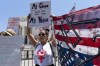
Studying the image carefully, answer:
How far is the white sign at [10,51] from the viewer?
6613 millimetres

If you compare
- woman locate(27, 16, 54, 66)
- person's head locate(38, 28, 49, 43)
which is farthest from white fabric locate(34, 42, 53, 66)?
person's head locate(38, 28, 49, 43)

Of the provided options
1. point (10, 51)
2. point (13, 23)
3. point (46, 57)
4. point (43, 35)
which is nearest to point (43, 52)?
point (46, 57)

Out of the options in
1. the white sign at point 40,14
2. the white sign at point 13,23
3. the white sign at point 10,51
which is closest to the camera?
the white sign at point 10,51

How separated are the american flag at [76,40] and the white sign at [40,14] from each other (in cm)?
28

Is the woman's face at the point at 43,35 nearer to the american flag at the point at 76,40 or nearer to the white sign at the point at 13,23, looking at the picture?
the american flag at the point at 76,40

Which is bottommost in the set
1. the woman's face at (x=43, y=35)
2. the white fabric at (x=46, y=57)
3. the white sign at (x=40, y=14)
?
the white fabric at (x=46, y=57)

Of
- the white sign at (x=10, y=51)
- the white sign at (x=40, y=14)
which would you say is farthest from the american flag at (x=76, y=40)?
the white sign at (x=10, y=51)

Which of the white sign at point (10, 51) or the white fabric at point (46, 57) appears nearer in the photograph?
the white fabric at point (46, 57)

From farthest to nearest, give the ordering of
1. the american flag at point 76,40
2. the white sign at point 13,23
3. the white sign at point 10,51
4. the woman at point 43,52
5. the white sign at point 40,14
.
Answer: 1. the white sign at point 13,23
2. the white sign at point 40,14
3. the white sign at point 10,51
4. the woman at point 43,52
5. the american flag at point 76,40

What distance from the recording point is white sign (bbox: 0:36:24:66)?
6.61 meters

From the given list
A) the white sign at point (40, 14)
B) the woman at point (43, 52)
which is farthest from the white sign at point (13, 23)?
the woman at point (43, 52)

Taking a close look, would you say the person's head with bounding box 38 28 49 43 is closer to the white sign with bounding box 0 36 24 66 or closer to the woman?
the woman

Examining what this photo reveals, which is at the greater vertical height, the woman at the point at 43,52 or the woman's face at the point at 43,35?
the woman's face at the point at 43,35

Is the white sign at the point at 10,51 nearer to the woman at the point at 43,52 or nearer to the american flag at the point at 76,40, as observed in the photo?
the woman at the point at 43,52
